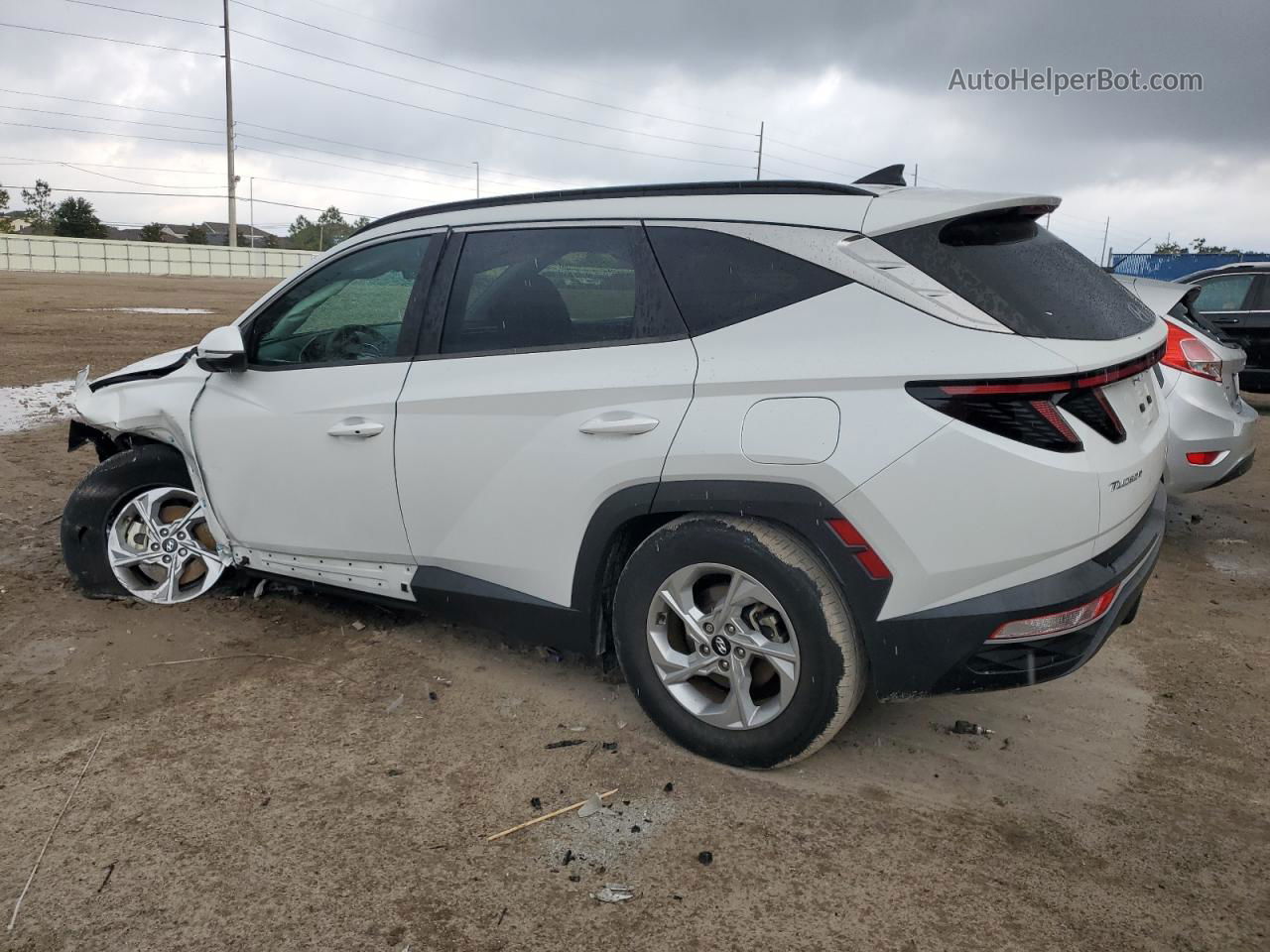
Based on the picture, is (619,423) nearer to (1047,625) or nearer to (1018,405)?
(1018,405)

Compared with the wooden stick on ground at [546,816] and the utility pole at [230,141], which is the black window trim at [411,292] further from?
the utility pole at [230,141]

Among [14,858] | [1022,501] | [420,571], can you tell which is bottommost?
[14,858]

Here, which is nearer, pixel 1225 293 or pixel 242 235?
pixel 1225 293

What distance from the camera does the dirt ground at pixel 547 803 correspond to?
259 cm

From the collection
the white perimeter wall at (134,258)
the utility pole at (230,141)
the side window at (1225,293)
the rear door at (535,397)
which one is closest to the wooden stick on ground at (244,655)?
the rear door at (535,397)

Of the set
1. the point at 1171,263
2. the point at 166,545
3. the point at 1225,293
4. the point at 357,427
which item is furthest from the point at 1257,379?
the point at 1171,263

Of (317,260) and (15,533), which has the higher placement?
(317,260)

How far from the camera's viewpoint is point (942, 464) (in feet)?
8.93

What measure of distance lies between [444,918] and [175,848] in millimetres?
861

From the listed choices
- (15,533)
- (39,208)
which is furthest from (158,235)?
(15,533)

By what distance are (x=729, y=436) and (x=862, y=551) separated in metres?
0.52

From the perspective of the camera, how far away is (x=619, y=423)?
10.6 ft

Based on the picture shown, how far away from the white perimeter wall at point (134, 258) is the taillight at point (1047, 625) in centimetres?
5228

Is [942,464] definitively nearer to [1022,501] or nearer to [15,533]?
[1022,501]
